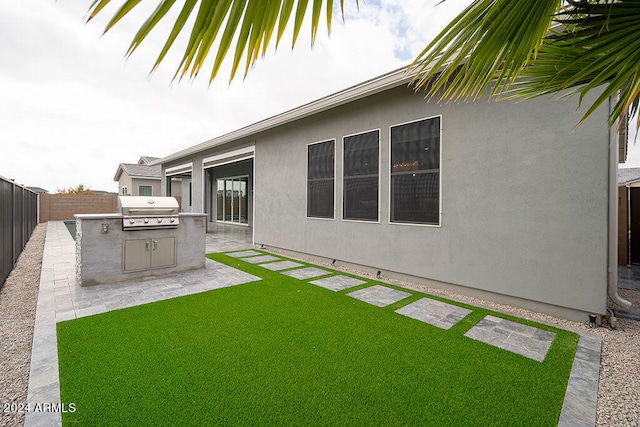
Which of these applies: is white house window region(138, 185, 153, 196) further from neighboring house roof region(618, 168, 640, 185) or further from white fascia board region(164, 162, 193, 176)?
neighboring house roof region(618, 168, 640, 185)

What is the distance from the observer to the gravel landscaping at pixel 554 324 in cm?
189

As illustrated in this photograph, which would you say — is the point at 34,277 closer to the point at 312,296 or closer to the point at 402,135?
the point at 312,296

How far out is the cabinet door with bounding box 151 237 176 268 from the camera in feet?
15.8

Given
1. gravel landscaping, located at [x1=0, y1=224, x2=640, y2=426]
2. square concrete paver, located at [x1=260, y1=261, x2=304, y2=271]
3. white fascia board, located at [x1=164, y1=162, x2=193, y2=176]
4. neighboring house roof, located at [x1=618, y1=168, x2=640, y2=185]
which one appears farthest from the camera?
white fascia board, located at [x1=164, y1=162, x2=193, y2=176]

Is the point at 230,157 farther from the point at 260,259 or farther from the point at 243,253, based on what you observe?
the point at 260,259

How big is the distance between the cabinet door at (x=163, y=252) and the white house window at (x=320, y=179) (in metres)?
2.93

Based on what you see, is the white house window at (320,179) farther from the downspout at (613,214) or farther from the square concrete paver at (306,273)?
the downspout at (613,214)

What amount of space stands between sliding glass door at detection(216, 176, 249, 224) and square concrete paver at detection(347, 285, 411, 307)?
11.3m

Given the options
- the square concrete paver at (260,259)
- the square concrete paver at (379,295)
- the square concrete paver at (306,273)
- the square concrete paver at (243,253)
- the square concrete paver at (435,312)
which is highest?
the square concrete paver at (243,253)

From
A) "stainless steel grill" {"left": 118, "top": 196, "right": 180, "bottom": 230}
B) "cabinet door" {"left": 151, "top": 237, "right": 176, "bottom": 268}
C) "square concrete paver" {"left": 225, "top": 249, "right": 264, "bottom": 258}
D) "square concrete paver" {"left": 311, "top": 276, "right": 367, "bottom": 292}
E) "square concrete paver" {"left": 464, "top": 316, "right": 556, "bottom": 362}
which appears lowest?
"square concrete paver" {"left": 464, "top": 316, "right": 556, "bottom": 362}

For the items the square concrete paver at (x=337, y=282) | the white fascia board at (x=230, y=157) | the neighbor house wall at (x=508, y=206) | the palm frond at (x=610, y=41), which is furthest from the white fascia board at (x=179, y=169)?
the palm frond at (x=610, y=41)

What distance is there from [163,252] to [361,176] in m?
3.82

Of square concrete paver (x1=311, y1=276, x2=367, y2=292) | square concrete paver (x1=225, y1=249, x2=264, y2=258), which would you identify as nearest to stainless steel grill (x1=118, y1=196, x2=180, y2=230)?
square concrete paver (x1=225, y1=249, x2=264, y2=258)

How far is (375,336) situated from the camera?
2.82 m
